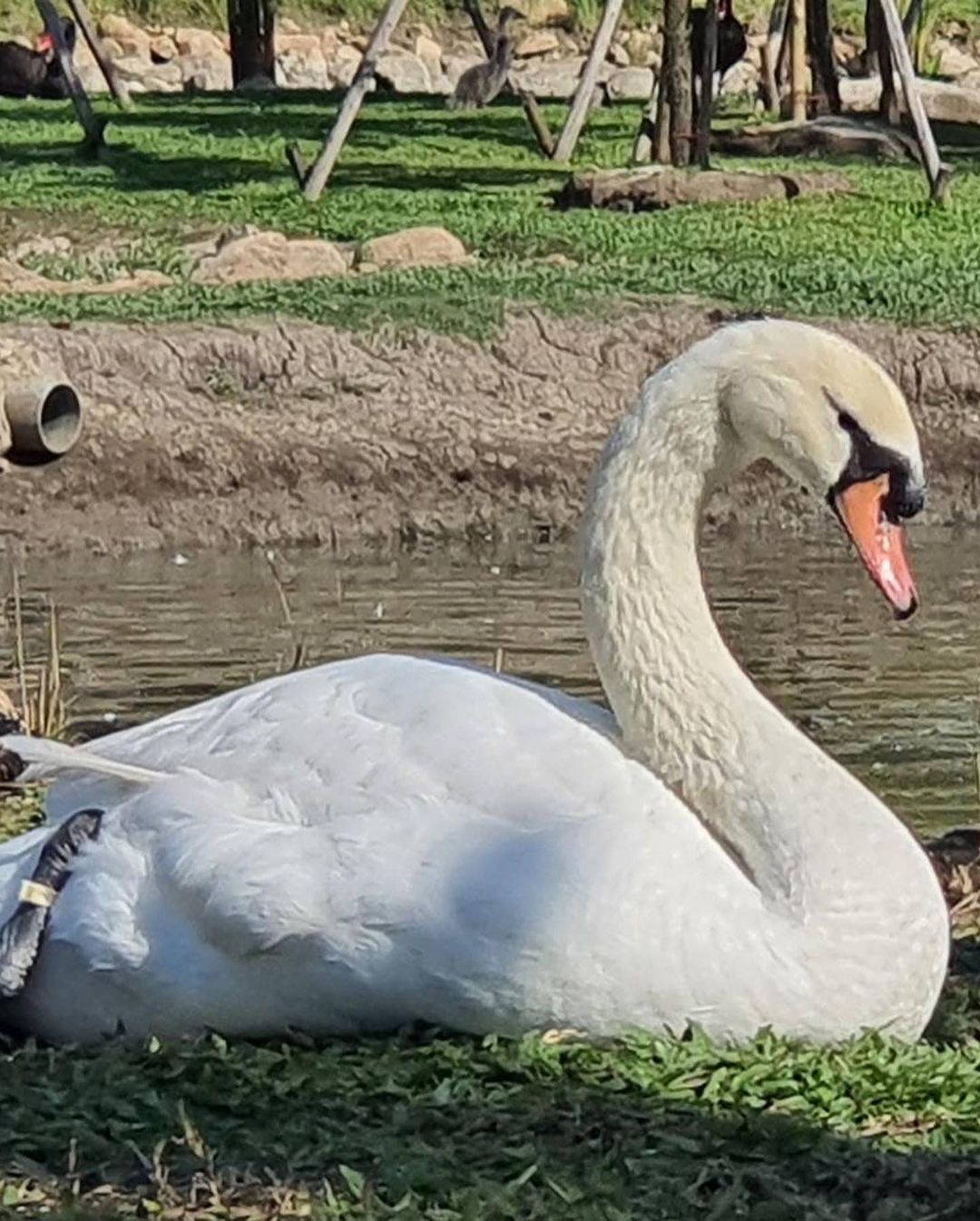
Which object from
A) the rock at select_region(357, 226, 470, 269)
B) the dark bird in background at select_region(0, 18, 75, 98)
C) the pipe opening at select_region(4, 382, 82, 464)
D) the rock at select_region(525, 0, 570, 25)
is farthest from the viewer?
the rock at select_region(525, 0, 570, 25)

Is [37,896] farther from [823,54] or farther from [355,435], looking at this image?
[823,54]

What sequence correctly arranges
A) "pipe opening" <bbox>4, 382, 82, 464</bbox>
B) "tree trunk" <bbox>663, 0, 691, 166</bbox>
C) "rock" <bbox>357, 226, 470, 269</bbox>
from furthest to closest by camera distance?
"tree trunk" <bbox>663, 0, 691, 166</bbox>
"rock" <bbox>357, 226, 470, 269</bbox>
"pipe opening" <bbox>4, 382, 82, 464</bbox>

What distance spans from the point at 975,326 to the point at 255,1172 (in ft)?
28.9

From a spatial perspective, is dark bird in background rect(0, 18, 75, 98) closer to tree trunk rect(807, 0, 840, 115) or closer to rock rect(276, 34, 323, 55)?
rock rect(276, 34, 323, 55)

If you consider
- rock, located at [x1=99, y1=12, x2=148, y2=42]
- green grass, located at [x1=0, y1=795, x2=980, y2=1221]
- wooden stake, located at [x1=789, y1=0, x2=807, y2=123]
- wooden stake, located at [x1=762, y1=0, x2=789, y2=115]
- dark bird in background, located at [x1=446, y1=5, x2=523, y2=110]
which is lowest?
rock, located at [x1=99, y1=12, x2=148, y2=42]

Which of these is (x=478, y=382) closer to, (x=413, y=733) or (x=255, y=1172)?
(x=413, y=733)

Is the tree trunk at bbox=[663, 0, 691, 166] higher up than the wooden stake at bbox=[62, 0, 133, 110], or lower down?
higher up

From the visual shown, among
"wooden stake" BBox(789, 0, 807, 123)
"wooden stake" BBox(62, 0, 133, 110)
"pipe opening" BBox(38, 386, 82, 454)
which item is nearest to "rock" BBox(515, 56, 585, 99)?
"wooden stake" BBox(62, 0, 133, 110)

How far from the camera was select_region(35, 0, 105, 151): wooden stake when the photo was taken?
20.0 m

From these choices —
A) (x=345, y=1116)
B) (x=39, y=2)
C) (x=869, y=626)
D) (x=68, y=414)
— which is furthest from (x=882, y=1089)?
(x=39, y=2)

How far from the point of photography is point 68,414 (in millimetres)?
10477

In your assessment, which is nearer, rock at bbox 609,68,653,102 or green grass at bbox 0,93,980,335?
green grass at bbox 0,93,980,335

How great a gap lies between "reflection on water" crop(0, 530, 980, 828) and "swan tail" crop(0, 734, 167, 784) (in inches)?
108

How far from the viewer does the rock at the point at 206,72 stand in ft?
114
